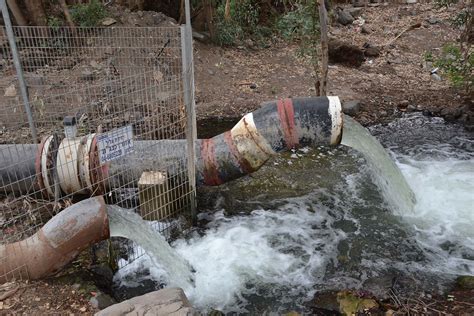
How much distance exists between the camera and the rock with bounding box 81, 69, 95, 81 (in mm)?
6178

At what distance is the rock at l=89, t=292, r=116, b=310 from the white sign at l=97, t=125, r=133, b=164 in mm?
1124

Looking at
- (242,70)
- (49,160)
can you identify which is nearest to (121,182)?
(49,160)

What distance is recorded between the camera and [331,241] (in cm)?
492

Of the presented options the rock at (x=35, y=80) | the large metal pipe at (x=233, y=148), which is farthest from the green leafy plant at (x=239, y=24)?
the large metal pipe at (x=233, y=148)

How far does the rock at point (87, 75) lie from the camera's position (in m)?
6.18

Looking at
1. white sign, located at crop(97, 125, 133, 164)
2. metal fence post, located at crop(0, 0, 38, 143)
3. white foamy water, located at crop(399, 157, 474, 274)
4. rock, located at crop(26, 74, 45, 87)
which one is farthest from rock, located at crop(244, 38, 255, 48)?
white sign, located at crop(97, 125, 133, 164)

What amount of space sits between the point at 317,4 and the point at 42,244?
17.0ft

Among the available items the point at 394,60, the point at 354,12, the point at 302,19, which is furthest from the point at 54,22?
the point at 354,12

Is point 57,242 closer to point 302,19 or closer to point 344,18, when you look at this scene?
point 302,19

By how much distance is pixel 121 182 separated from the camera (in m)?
4.69

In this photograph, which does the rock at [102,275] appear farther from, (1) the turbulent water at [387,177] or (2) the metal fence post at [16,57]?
(1) the turbulent water at [387,177]

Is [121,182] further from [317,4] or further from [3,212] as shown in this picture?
[317,4]

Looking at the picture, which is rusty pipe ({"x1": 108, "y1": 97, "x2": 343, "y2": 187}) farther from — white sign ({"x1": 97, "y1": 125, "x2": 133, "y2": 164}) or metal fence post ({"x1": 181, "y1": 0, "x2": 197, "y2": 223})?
white sign ({"x1": 97, "y1": 125, "x2": 133, "y2": 164})

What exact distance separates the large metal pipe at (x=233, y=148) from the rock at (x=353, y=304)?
152cm
